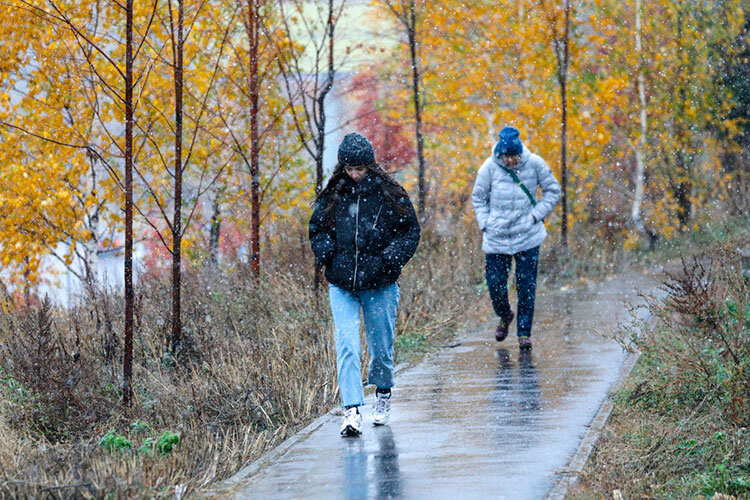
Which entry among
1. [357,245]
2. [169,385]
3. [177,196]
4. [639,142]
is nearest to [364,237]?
[357,245]

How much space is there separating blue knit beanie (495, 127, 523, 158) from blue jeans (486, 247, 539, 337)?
0.95 m

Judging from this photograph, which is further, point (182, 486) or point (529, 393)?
point (529, 393)

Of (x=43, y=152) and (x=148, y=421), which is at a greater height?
(x=43, y=152)

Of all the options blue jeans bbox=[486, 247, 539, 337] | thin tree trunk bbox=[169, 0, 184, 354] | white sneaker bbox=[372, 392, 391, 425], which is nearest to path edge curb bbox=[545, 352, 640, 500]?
white sneaker bbox=[372, 392, 391, 425]

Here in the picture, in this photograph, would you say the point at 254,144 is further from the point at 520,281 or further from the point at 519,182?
the point at 520,281

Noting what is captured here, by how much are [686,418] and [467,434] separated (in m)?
1.44

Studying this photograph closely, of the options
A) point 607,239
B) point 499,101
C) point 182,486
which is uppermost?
point 499,101

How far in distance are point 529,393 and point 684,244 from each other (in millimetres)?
15368

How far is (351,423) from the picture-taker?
695 centimetres

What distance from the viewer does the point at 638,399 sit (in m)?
7.74

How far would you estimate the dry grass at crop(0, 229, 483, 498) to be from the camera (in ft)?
19.2

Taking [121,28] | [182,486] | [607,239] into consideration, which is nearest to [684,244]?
[607,239]

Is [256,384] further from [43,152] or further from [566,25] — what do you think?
[566,25]

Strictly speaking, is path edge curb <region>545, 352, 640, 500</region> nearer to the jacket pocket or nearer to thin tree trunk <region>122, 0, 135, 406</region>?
the jacket pocket
